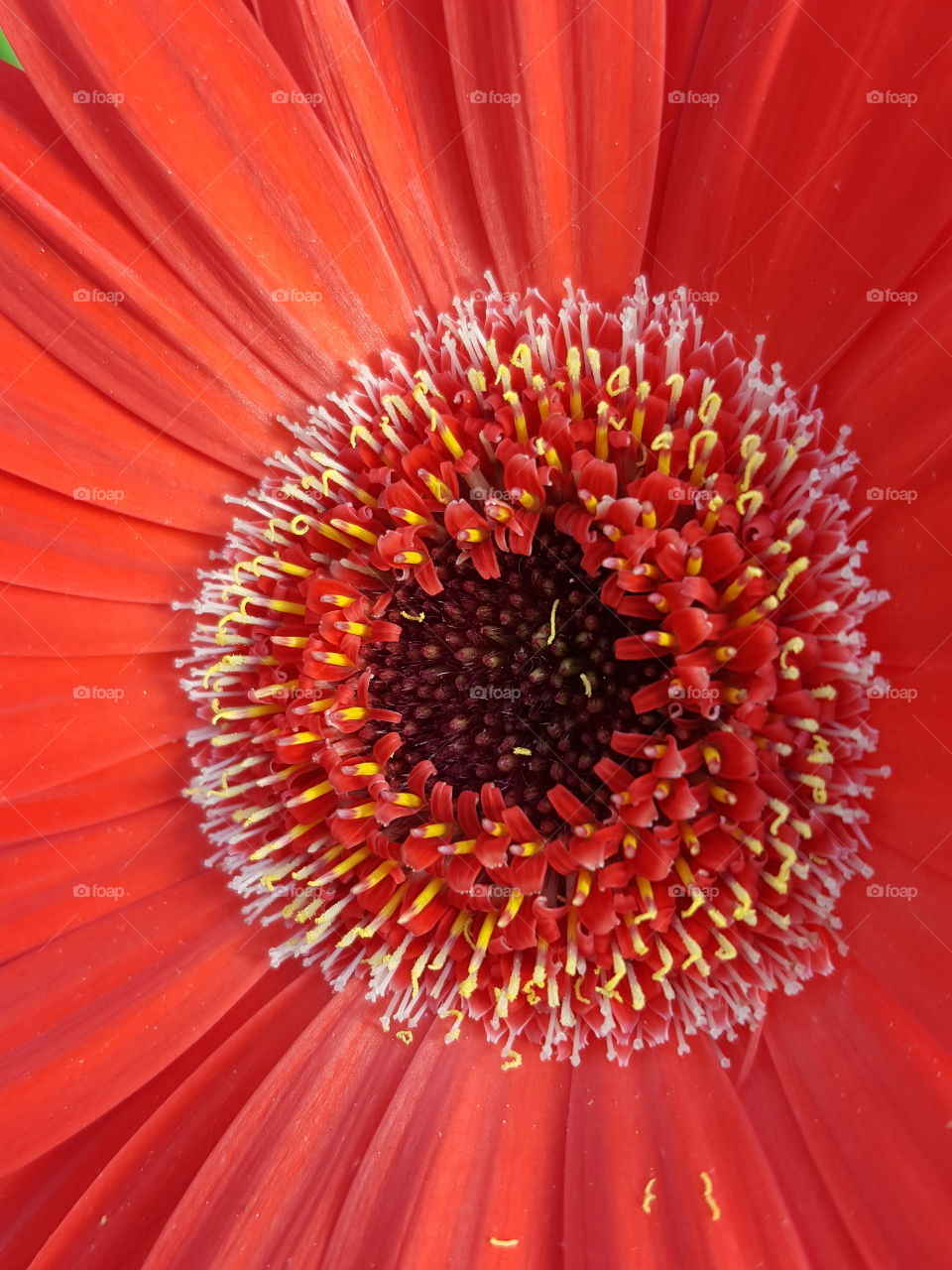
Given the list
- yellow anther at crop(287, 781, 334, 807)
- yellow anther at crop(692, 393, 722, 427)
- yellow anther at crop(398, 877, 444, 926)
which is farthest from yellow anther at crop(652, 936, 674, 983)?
yellow anther at crop(692, 393, 722, 427)

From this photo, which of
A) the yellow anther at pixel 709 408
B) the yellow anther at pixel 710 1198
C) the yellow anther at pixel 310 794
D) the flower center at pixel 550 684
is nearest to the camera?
the yellow anther at pixel 710 1198

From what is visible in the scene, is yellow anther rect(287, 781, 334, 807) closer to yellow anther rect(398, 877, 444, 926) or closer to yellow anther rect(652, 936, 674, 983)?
yellow anther rect(398, 877, 444, 926)

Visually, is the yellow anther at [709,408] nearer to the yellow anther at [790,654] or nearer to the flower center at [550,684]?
the flower center at [550,684]

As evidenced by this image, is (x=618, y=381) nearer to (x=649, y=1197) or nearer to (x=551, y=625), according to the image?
(x=551, y=625)

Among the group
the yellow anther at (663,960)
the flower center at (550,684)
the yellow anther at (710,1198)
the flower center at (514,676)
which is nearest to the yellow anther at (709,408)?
the flower center at (550,684)

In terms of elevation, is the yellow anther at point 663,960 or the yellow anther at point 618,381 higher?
the yellow anther at point 618,381

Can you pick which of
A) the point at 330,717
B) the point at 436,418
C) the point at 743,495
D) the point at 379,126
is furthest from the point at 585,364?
the point at 330,717

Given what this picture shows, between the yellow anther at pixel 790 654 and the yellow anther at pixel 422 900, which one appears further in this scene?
the yellow anther at pixel 422 900

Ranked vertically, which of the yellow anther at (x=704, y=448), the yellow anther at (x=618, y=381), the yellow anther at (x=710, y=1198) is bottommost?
the yellow anther at (x=710, y=1198)
